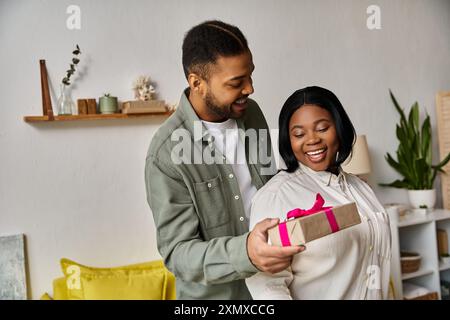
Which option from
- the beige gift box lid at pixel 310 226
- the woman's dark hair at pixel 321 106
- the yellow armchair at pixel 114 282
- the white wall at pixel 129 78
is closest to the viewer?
the beige gift box lid at pixel 310 226

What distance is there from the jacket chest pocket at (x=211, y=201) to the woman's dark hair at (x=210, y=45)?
12cm

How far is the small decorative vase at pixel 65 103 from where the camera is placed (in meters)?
0.74

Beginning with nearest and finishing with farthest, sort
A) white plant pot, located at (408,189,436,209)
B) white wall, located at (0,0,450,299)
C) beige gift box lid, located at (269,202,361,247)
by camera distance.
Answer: beige gift box lid, located at (269,202,361,247), white wall, located at (0,0,450,299), white plant pot, located at (408,189,436,209)

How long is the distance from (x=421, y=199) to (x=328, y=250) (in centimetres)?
54

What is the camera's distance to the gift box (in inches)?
17.0

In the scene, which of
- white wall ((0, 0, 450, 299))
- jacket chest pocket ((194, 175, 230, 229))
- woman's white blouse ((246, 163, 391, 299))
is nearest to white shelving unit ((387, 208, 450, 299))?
white wall ((0, 0, 450, 299))

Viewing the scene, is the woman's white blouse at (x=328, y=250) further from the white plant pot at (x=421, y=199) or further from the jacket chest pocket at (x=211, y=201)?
the white plant pot at (x=421, y=199)

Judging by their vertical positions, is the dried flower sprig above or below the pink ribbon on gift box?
above

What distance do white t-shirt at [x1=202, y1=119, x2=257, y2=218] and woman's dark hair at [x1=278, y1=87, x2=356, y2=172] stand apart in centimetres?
5

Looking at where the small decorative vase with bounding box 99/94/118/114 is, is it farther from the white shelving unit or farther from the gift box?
the white shelving unit

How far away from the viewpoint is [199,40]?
0.53 meters

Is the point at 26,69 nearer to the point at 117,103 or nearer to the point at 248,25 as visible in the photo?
the point at 117,103

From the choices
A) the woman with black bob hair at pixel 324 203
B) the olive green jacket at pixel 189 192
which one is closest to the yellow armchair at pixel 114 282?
the olive green jacket at pixel 189 192
